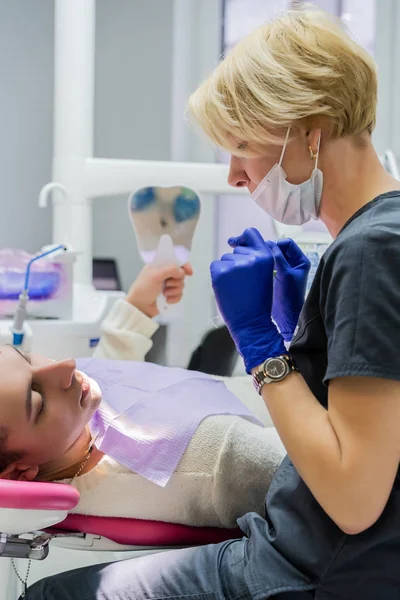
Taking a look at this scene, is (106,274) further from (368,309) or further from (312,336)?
(368,309)

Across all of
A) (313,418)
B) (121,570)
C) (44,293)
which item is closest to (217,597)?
(121,570)

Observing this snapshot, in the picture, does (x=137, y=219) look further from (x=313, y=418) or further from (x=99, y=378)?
(x=313, y=418)

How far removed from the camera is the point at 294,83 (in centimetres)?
95

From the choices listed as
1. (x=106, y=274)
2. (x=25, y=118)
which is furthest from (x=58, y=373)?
(x=25, y=118)

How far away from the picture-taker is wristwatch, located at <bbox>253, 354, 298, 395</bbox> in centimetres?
91

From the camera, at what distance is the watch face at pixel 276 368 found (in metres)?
0.91

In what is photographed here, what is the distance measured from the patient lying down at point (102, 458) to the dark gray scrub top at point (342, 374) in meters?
0.12

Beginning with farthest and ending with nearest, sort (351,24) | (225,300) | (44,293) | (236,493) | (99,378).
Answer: (351,24)
(44,293)
(99,378)
(236,493)
(225,300)

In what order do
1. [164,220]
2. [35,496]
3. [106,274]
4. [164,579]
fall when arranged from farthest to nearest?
[106,274] → [164,220] → [164,579] → [35,496]

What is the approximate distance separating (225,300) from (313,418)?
22cm

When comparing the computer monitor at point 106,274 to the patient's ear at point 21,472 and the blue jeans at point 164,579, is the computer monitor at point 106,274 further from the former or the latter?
the blue jeans at point 164,579

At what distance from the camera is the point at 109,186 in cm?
216

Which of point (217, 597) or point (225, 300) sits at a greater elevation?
point (225, 300)

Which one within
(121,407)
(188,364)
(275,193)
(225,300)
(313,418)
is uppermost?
(275,193)
